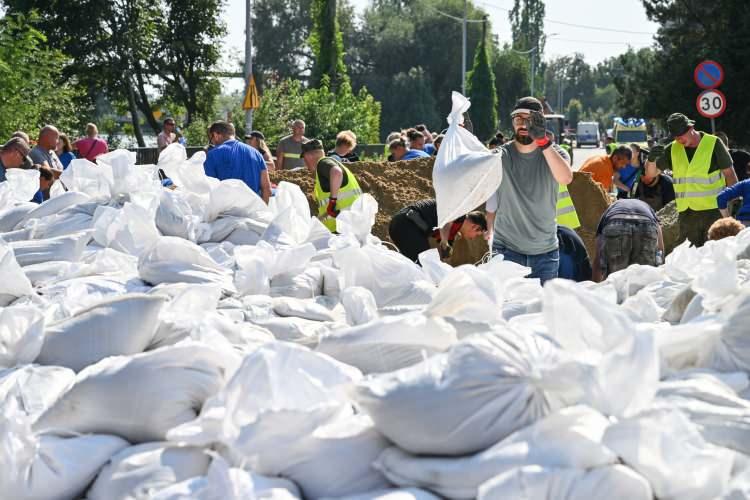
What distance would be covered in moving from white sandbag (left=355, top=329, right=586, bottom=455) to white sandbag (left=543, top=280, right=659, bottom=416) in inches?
2.0

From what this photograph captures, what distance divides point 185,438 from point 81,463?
313mm

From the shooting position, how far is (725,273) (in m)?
2.82

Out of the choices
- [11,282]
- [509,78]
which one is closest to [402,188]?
[11,282]

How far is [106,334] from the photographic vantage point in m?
3.10

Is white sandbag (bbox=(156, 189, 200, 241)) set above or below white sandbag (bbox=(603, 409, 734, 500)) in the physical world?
above

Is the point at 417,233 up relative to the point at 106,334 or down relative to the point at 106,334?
down

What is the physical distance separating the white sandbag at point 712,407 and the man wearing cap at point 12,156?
6765 millimetres

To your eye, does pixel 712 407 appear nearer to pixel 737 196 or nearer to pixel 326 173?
pixel 737 196

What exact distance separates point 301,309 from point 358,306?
10.9 inches

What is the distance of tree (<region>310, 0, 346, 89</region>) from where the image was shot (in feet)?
121

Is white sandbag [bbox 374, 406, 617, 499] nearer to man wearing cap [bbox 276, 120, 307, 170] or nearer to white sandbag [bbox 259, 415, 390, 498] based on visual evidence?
white sandbag [bbox 259, 415, 390, 498]

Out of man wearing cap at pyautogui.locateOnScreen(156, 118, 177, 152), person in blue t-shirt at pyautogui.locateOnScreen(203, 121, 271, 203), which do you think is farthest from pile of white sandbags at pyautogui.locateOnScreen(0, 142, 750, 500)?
man wearing cap at pyautogui.locateOnScreen(156, 118, 177, 152)

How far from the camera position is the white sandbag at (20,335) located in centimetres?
312

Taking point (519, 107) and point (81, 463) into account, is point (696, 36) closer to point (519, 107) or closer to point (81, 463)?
point (519, 107)
